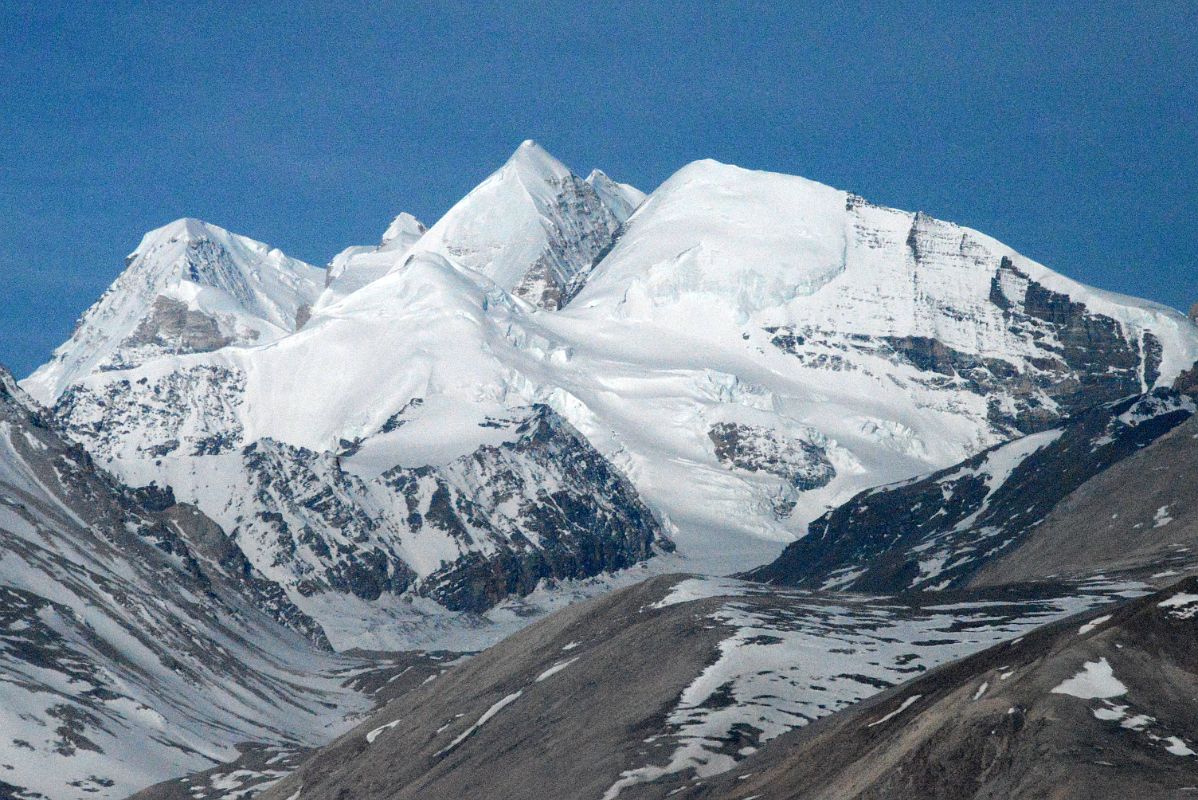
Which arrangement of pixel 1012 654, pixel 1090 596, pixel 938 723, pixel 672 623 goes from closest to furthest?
pixel 938 723
pixel 1012 654
pixel 672 623
pixel 1090 596

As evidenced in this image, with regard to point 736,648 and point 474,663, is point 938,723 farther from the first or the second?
point 474,663

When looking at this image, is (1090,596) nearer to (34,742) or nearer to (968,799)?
(968,799)

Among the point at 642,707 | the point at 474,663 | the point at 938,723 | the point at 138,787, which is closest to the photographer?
the point at 938,723

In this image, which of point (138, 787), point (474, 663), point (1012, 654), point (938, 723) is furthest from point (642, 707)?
point (138, 787)

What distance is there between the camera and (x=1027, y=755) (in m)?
65.0

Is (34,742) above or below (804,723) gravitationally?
above

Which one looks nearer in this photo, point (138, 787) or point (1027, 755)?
point (1027, 755)

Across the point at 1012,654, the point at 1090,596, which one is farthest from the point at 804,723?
the point at 1090,596

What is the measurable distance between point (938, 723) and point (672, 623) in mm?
53038

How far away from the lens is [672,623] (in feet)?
401

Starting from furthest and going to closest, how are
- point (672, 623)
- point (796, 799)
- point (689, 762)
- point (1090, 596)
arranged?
point (1090, 596) < point (672, 623) < point (689, 762) < point (796, 799)

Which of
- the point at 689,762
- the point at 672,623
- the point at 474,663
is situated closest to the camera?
the point at 689,762

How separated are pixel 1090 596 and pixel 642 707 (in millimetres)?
39605

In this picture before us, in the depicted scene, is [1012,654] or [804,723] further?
[804,723]
